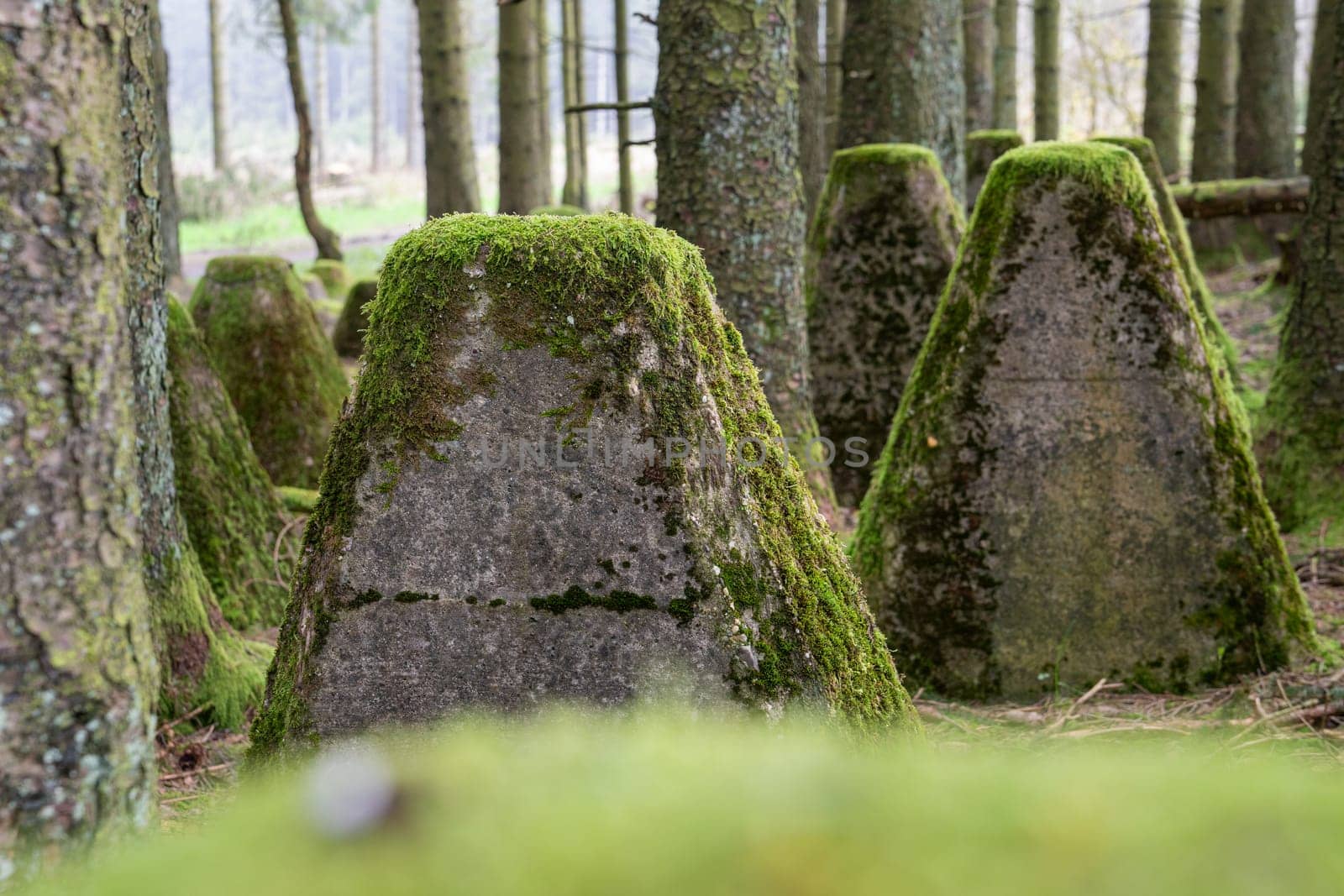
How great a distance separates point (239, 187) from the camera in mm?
37156

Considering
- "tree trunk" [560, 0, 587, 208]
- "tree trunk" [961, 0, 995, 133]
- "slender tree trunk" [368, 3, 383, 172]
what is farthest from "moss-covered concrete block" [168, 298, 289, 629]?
"slender tree trunk" [368, 3, 383, 172]

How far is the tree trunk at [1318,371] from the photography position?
21.1ft

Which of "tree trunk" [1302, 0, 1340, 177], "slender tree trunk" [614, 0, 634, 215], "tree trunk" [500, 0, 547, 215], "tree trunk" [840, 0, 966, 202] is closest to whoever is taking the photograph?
"tree trunk" [840, 0, 966, 202]

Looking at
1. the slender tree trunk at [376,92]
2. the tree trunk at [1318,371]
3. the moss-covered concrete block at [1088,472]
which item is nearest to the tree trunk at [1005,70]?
the tree trunk at [1318,371]

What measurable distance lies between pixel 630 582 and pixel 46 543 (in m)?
1.22

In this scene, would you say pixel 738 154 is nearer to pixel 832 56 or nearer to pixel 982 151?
pixel 982 151

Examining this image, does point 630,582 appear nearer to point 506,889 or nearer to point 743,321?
point 506,889

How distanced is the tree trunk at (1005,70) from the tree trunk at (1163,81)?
10.7ft

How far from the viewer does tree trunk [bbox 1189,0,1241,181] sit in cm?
1647

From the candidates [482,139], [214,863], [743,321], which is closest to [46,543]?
[214,863]

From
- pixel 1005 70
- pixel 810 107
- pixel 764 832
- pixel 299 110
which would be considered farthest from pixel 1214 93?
pixel 764 832

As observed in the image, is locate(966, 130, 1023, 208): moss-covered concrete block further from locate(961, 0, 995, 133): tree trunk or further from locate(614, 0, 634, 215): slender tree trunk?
locate(614, 0, 634, 215): slender tree trunk

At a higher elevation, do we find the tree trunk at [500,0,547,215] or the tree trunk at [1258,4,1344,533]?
the tree trunk at [500,0,547,215]

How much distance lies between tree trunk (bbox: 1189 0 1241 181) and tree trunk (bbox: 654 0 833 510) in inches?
464
